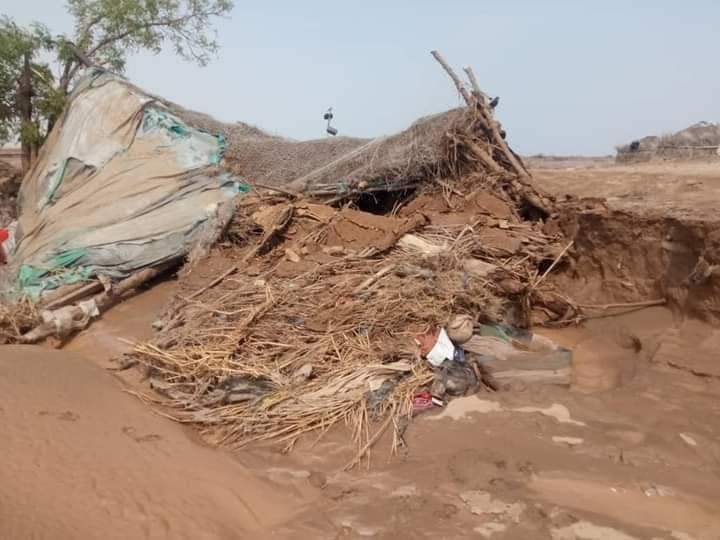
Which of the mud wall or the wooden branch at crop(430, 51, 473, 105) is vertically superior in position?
the wooden branch at crop(430, 51, 473, 105)

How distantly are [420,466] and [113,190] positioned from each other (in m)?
5.18

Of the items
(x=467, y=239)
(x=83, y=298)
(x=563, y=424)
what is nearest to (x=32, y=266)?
(x=83, y=298)

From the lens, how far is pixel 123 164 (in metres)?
7.39

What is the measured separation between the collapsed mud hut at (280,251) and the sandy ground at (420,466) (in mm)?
361

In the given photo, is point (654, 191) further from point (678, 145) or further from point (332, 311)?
point (678, 145)

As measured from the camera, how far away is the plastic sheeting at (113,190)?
21.4 ft

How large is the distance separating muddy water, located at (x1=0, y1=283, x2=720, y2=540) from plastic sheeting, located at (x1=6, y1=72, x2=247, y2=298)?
6.17 feet

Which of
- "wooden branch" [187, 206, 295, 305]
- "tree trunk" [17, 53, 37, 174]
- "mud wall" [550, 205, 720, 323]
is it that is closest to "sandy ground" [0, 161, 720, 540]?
Result: "mud wall" [550, 205, 720, 323]

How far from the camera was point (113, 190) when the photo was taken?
23.4ft

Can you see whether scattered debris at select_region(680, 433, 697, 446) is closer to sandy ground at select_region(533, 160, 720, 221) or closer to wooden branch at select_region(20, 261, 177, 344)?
sandy ground at select_region(533, 160, 720, 221)

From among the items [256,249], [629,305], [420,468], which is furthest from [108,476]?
[629,305]

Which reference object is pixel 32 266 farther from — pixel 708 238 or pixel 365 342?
pixel 708 238

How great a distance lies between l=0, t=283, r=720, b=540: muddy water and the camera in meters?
2.99

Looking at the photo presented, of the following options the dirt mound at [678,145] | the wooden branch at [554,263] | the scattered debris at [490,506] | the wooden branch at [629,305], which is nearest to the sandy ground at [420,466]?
the scattered debris at [490,506]
